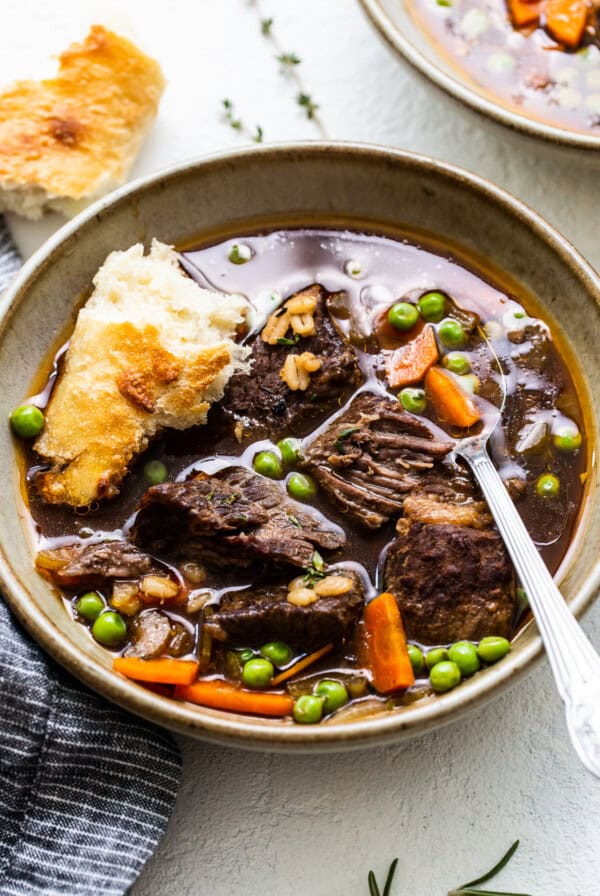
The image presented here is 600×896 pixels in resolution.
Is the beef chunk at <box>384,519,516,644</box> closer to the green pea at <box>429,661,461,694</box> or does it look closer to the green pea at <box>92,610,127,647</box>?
the green pea at <box>429,661,461,694</box>

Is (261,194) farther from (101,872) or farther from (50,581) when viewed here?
(101,872)

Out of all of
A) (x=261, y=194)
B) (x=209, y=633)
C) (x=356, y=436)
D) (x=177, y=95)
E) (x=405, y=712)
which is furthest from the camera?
(x=177, y=95)

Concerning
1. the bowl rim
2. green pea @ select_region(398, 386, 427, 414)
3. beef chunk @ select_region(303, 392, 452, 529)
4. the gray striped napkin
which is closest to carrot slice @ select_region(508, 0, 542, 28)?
the bowl rim

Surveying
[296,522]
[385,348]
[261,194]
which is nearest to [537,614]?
[296,522]

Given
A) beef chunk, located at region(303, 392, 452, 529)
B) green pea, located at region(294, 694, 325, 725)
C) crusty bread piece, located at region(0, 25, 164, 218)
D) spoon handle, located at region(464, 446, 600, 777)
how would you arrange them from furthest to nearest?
crusty bread piece, located at region(0, 25, 164, 218)
beef chunk, located at region(303, 392, 452, 529)
green pea, located at region(294, 694, 325, 725)
spoon handle, located at region(464, 446, 600, 777)

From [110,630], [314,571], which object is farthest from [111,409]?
[314,571]

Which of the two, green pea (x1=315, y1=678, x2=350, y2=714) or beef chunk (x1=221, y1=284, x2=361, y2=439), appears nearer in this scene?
green pea (x1=315, y1=678, x2=350, y2=714)

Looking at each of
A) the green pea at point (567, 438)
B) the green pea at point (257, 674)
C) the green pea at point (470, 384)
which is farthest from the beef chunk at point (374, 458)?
the green pea at point (257, 674)

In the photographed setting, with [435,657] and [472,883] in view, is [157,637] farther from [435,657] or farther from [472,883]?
[472,883]
